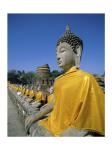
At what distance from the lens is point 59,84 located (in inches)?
88.0

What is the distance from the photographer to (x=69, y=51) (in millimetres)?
2383

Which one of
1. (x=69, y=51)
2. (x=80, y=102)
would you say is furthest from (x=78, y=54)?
(x=80, y=102)

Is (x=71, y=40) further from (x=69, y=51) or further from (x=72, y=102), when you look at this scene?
(x=72, y=102)

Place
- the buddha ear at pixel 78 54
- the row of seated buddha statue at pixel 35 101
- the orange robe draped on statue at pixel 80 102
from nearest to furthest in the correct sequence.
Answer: the orange robe draped on statue at pixel 80 102 < the buddha ear at pixel 78 54 < the row of seated buddha statue at pixel 35 101

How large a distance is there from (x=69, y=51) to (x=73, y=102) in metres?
0.45

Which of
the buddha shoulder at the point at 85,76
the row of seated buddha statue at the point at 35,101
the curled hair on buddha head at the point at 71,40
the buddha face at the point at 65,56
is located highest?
the curled hair on buddha head at the point at 71,40

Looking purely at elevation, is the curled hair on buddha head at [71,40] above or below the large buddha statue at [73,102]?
above

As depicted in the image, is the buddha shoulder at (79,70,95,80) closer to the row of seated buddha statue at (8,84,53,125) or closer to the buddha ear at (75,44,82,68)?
the buddha ear at (75,44,82,68)

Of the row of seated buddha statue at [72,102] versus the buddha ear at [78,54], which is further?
the buddha ear at [78,54]

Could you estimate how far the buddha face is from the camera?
2.37 m

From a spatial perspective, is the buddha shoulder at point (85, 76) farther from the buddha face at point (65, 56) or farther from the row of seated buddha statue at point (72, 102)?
the buddha face at point (65, 56)

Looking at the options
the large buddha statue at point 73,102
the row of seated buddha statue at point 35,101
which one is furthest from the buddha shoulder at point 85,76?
the row of seated buddha statue at point 35,101

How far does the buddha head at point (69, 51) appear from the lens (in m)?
2.37
